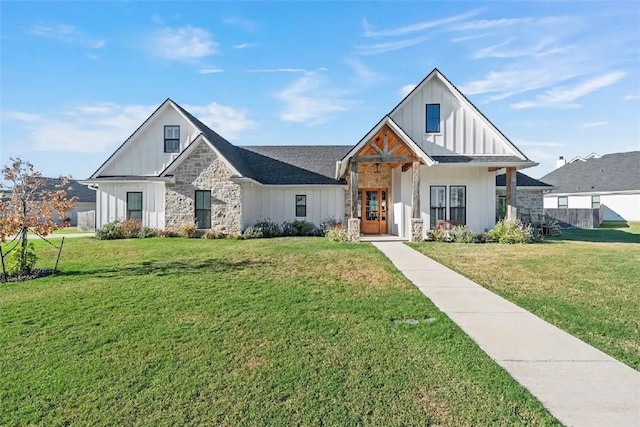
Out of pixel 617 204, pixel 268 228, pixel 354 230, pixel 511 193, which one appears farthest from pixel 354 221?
pixel 617 204

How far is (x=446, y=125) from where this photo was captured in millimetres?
16391

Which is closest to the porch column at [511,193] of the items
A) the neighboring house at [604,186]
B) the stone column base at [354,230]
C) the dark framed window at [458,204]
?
the dark framed window at [458,204]

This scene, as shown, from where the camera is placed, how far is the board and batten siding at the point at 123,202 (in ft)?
62.4

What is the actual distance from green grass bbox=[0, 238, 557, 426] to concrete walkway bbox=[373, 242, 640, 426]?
10.4 inches

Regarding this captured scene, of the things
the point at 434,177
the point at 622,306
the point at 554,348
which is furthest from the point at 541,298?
the point at 434,177

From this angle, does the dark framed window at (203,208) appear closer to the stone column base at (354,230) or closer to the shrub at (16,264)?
the stone column base at (354,230)

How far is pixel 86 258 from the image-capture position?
39.7 feet

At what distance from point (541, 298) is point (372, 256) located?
5016 mm

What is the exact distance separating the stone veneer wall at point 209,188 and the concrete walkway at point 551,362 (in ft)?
39.8

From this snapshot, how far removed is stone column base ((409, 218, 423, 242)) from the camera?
15.0m

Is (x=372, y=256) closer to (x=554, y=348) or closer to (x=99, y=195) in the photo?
(x=554, y=348)

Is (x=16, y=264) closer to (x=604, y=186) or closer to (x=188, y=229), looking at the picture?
(x=188, y=229)

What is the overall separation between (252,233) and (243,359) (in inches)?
529

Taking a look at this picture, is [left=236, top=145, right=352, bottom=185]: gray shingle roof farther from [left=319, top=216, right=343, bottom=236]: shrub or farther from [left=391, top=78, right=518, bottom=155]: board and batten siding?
[left=391, top=78, right=518, bottom=155]: board and batten siding
